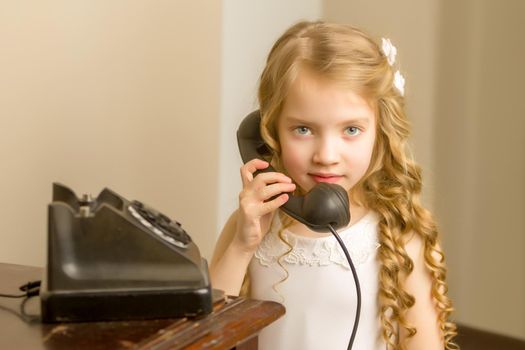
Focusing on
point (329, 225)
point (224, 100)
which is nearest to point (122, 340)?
point (329, 225)

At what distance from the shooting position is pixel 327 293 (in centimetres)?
113

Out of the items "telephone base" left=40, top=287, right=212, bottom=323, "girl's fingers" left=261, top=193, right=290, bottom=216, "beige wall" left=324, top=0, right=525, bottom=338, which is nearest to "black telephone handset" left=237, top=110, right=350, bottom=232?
"girl's fingers" left=261, top=193, right=290, bottom=216

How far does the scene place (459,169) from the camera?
1688 millimetres

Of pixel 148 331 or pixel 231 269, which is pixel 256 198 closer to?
pixel 231 269

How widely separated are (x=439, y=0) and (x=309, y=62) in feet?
2.18

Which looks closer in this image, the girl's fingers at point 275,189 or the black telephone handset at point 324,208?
the black telephone handset at point 324,208

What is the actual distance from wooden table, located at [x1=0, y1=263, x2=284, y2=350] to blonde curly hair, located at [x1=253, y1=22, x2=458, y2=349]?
0.41m

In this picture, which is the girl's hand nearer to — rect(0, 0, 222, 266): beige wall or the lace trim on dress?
the lace trim on dress

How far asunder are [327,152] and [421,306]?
259mm

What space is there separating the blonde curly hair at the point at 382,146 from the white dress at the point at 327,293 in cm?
2

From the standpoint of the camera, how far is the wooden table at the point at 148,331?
0.63 meters

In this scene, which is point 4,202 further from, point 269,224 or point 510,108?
point 510,108

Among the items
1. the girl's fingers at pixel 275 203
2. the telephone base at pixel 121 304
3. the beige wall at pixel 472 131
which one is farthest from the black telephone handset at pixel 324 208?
the beige wall at pixel 472 131

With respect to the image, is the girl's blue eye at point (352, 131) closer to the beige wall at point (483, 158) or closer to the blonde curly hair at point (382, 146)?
the blonde curly hair at point (382, 146)
